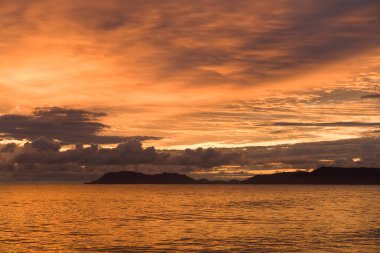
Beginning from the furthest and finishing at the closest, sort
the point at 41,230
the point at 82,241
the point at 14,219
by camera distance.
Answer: the point at 14,219
the point at 41,230
the point at 82,241

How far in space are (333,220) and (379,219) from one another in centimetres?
1045

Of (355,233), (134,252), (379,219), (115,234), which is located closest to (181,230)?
(115,234)

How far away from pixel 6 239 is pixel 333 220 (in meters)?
59.4

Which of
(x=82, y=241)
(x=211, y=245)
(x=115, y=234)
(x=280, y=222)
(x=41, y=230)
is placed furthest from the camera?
(x=280, y=222)

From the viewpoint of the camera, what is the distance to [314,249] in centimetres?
6009

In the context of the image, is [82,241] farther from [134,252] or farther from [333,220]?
[333,220]

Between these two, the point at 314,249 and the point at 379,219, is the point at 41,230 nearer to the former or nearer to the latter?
the point at 314,249

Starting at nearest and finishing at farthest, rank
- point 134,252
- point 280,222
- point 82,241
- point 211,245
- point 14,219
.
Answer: point 134,252, point 211,245, point 82,241, point 280,222, point 14,219

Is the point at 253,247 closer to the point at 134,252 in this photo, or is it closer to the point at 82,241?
the point at 134,252

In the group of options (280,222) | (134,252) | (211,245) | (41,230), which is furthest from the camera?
(280,222)

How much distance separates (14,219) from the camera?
98.9m

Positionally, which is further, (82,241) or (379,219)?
(379,219)

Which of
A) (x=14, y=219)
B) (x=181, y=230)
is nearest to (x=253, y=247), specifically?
(x=181, y=230)

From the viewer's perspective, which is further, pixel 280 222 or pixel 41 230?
pixel 280 222
